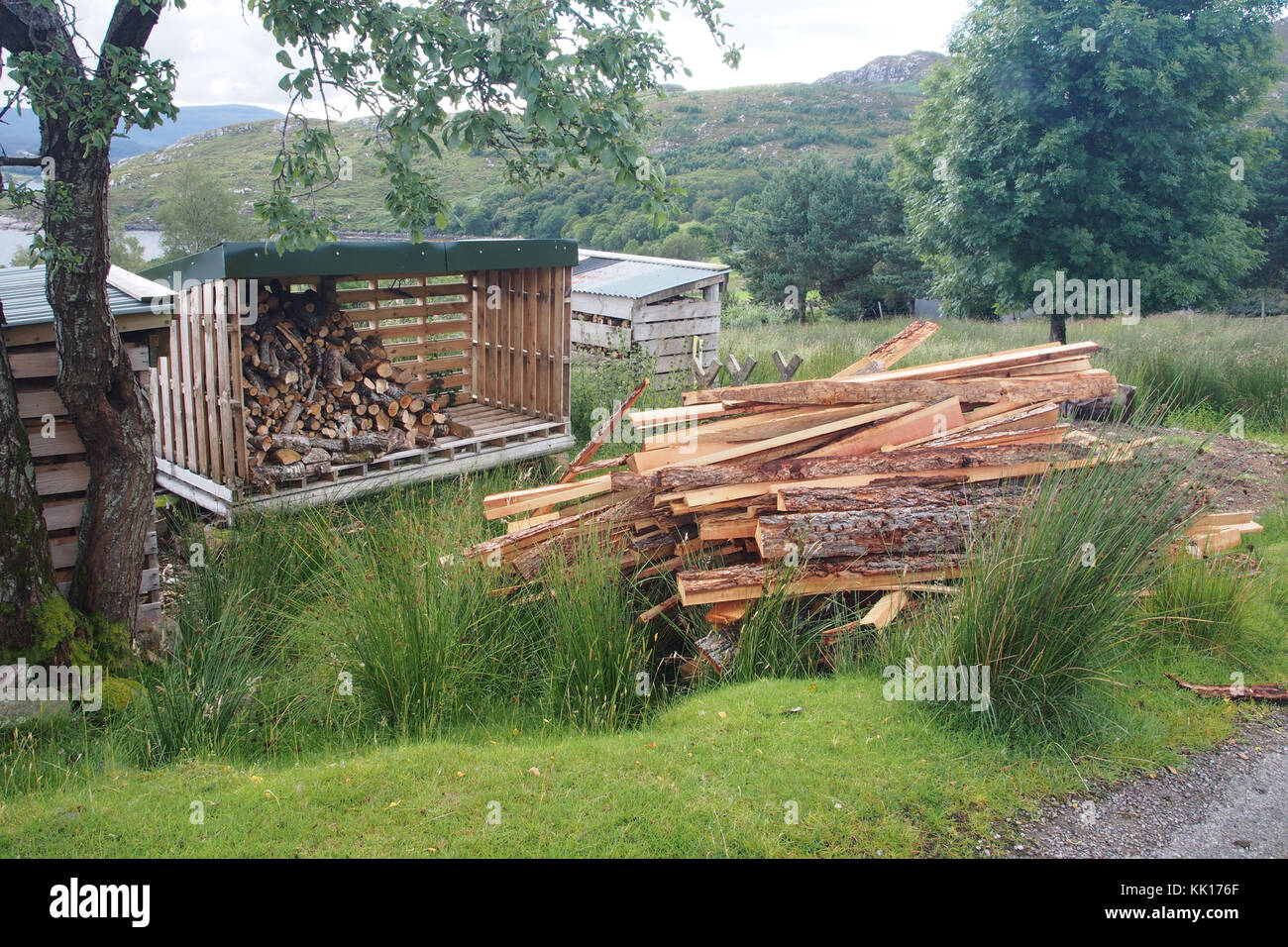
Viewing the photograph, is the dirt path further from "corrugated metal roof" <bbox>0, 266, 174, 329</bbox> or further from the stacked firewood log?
the stacked firewood log

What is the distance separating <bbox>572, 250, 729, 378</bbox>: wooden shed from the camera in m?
14.5

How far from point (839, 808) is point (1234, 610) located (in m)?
3.65

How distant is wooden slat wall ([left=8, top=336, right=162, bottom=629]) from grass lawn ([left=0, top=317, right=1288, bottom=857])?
949 millimetres

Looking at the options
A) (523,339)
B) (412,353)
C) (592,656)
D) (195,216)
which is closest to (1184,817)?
(592,656)

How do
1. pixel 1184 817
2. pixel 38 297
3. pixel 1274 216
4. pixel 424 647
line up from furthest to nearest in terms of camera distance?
pixel 1274 216 < pixel 38 297 < pixel 424 647 < pixel 1184 817

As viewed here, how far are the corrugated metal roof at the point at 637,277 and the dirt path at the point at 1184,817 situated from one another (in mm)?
11088

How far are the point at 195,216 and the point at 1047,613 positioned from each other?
38.1 m

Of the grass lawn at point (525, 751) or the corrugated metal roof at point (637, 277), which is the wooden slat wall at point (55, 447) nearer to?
the grass lawn at point (525, 751)

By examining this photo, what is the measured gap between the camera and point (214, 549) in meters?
7.43

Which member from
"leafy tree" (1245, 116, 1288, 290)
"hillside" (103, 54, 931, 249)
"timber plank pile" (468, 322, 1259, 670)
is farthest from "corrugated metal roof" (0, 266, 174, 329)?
"leafy tree" (1245, 116, 1288, 290)

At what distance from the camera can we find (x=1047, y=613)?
4637 mm

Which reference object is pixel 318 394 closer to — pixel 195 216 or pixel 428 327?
pixel 428 327
